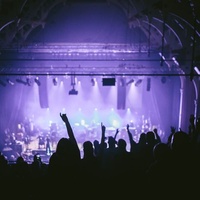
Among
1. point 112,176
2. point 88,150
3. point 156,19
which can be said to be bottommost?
point 112,176

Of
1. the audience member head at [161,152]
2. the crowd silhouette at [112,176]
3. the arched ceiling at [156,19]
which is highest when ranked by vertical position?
the arched ceiling at [156,19]

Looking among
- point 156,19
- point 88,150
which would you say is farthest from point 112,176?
point 156,19

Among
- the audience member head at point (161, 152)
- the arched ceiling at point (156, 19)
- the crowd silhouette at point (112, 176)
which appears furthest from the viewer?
the arched ceiling at point (156, 19)

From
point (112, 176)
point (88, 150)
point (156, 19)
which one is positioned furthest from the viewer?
point (156, 19)

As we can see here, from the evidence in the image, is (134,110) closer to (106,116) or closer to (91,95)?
(106,116)

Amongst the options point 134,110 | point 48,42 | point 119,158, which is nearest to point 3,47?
point 48,42

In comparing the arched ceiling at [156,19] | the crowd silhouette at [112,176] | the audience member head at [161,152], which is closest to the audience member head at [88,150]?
the crowd silhouette at [112,176]

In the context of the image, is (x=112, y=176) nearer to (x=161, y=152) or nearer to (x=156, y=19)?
(x=161, y=152)

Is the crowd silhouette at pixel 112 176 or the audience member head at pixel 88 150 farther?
the audience member head at pixel 88 150

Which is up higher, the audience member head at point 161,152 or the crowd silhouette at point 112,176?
the audience member head at point 161,152

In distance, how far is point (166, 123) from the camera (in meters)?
18.5

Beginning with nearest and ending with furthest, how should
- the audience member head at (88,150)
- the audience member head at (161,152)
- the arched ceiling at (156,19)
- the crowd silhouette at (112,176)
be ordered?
the crowd silhouette at (112,176)
the audience member head at (161,152)
the audience member head at (88,150)
the arched ceiling at (156,19)

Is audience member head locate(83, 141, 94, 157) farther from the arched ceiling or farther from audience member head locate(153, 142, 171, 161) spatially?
the arched ceiling

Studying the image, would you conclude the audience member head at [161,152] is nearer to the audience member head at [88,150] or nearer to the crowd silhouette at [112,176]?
the crowd silhouette at [112,176]
